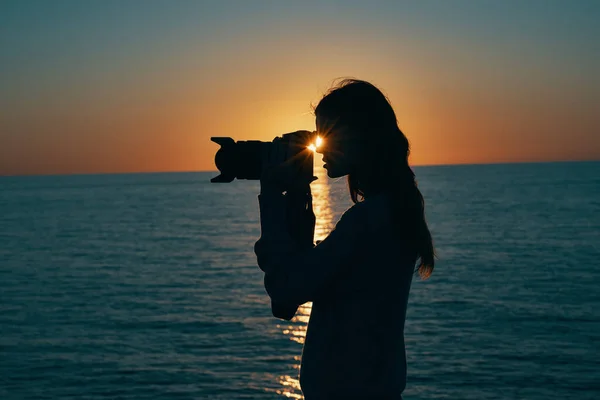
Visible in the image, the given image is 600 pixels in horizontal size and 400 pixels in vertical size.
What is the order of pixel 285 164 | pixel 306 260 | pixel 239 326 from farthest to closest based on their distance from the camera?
pixel 239 326 → pixel 285 164 → pixel 306 260

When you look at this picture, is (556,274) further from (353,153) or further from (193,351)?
(353,153)

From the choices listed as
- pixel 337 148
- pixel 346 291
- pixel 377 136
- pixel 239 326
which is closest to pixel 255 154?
pixel 337 148

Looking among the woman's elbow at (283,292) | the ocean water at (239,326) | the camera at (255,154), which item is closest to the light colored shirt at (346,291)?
the woman's elbow at (283,292)

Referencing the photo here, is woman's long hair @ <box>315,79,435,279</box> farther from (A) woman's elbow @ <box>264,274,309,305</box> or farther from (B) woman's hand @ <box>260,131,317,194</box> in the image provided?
(A) woman's elbow @ <box>264,274,309,305</box>

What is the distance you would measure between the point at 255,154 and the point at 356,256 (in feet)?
1.65

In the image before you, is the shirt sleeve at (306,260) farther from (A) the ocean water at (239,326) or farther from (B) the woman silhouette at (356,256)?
(A) the ocean water at (239,326)

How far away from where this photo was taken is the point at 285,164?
210cm

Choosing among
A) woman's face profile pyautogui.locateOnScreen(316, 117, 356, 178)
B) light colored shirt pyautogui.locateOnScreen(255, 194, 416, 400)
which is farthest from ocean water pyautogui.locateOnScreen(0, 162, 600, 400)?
light colored shirt pyautogui.locateOnScreen(255, 194, 416, 400)

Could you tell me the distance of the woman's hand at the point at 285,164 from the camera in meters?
2.10

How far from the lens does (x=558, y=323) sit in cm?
2097

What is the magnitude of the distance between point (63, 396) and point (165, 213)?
2873 inches

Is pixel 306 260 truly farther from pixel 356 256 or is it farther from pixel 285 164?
pixel 285 164

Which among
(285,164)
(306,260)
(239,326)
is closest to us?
(306,260)

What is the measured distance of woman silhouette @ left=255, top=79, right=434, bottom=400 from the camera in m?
1.97
